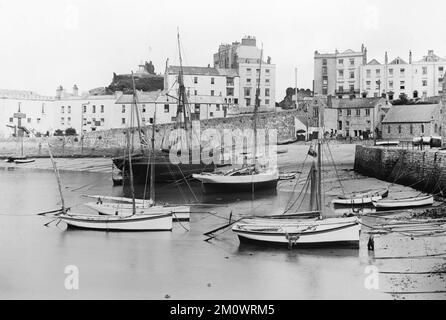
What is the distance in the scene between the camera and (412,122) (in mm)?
65812

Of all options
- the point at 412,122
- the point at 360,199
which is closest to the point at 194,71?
the point at 412,122

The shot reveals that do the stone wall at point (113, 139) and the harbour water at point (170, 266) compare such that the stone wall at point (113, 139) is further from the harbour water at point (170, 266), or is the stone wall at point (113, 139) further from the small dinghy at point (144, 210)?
the harbour water at point (170, 266)

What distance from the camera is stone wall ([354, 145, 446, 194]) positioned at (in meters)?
33.5

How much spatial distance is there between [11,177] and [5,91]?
140 ft

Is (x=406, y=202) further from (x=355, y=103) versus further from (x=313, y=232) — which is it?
(x=355, y=103)

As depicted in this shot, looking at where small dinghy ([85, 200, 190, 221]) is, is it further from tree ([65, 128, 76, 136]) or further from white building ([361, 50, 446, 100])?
tree ([65, 128, 76, 136])

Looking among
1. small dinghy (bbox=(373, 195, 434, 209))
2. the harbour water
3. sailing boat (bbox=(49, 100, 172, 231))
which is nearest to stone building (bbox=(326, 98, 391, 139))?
→ small dinghy (bbox=(373, 195, 434, 209))

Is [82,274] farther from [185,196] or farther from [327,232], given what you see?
[185,196]

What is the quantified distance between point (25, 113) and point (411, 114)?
62151 mm

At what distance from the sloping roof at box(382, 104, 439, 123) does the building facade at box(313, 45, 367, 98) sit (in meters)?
21.0

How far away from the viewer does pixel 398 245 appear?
22359 mm

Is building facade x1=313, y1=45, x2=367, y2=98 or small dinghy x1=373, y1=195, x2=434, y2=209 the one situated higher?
building facade x1=313, y1=45, x2=367, y2=98

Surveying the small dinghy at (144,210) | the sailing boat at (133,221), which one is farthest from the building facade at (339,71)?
the sailing boat at (133,221)
